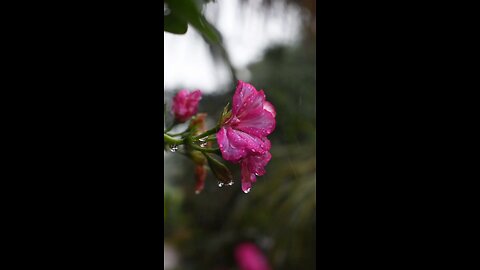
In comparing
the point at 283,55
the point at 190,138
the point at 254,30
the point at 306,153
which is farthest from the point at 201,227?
the point at 190,138

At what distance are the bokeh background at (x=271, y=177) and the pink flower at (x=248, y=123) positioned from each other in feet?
4.77

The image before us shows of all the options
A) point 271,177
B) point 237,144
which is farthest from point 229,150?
point 271,177

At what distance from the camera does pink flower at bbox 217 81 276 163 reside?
14.5 inches

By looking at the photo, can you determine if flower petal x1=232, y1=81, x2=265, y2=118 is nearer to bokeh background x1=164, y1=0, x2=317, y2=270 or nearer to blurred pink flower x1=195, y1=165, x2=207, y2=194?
blurred pink flower x1=195, y1=165, x2=207, y2=194

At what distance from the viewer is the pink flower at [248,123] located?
368mm

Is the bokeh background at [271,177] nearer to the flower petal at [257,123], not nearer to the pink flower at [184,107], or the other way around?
the pink flower at [184,107]

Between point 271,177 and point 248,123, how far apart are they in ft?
7.73

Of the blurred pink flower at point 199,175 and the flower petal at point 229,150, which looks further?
the blurred pink flower at point 199,175

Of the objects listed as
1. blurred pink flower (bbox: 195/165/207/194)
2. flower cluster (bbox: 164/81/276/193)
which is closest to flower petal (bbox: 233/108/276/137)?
flower cluster (bbox: 164/81/276/193)

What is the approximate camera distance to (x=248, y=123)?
0.38 metres
